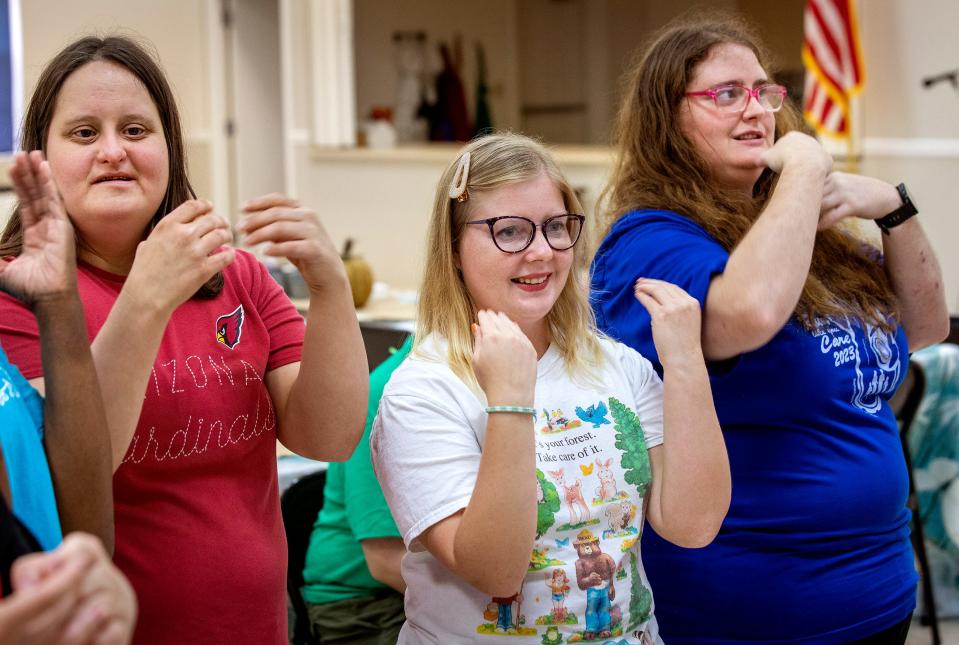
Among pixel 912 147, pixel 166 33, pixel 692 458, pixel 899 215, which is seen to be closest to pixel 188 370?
pixel 692 458

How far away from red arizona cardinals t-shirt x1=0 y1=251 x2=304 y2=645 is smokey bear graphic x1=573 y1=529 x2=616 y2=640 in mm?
392

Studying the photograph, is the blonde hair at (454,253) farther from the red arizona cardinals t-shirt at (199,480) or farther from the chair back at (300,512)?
the chair back at (300,512)

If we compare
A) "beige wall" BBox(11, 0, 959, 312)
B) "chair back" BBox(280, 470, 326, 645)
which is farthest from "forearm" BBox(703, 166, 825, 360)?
"beige wall" BBox(11, 0, 959, 312)

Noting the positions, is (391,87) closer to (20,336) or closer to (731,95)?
(731,95)

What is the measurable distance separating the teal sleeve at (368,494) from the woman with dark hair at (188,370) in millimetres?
380

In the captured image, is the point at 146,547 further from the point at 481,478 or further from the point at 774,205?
the point at 774,205

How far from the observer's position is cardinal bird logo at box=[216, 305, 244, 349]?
1.36 m

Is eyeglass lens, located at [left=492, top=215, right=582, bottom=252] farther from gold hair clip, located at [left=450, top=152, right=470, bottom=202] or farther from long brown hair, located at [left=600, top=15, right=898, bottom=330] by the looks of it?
long brown hair, located at [left=600, top=15, right=898, bottom=330]

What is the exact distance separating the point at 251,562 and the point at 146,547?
0.43ft

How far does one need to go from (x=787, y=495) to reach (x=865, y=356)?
24 centimetres

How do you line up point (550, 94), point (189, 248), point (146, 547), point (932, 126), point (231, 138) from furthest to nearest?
point (550, 94) → point (231, 138) → point (932, 126) → point (146, 547) → point (189, 248)

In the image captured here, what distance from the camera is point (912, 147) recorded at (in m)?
4.88

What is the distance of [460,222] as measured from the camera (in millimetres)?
1464

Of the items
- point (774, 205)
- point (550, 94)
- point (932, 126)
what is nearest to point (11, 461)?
point (774, 205)
